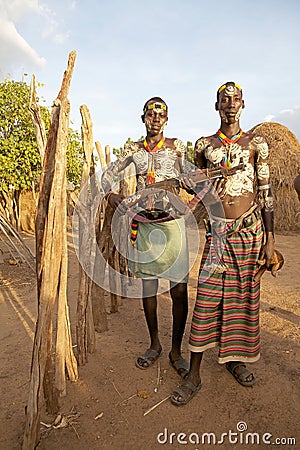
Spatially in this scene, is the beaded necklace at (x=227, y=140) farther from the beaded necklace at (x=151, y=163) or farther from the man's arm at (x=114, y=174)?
the man's arm at (x=114, y=174)

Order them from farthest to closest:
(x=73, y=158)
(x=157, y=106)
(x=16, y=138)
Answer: (x=73, y=158) → (x=16, y=138) → (x=157, y=106)

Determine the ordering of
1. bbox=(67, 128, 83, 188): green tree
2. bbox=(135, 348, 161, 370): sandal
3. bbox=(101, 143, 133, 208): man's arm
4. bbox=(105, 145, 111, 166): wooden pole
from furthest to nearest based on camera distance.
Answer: bbox=(67, 128, 83, 188): green tree
bbox=(105, 145, 111, 166): wooden pole
bbox=(135, 348, 161, 370): sandal
bbox=(101, 143, 133, 208): man's arm

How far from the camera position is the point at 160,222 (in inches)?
101

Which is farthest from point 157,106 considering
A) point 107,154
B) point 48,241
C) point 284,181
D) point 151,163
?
point 284,181

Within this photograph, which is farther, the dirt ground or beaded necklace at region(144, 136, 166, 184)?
beaded necklace at region(144, 136, 166, 184)

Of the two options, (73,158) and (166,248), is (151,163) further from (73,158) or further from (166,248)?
(73,158)

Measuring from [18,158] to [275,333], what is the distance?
701 centimetres

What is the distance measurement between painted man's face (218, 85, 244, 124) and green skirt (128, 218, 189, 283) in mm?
799

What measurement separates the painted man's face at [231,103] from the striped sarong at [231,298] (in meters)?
0.66

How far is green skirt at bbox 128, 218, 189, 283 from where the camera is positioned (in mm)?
2588

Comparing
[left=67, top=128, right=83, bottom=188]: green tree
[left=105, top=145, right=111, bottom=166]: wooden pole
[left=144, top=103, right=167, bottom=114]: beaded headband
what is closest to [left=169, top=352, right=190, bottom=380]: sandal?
[left=144, top=103, right=167, bottom=114]: beaded headband

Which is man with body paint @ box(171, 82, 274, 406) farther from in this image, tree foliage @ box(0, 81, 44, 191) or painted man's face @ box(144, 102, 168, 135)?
tree foliage @ box(0, 81, 44, 191)

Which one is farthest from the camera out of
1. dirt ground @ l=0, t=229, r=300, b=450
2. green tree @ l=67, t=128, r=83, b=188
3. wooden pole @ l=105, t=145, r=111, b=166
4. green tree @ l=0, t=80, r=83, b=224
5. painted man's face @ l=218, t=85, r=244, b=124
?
green tree @ l=67, t=128, r=83, b=188

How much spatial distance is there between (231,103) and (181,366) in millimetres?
1929
